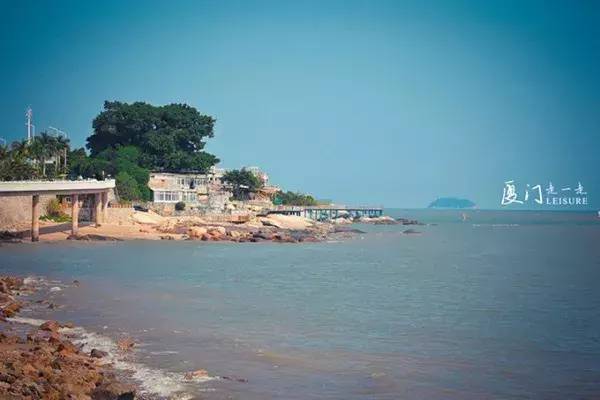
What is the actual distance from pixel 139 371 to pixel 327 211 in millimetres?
115756

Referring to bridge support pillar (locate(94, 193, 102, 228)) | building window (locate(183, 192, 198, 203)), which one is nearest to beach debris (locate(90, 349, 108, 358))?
bridge support pillar (locate(94, 193, 102, 228))

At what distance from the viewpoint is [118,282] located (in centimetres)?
3653

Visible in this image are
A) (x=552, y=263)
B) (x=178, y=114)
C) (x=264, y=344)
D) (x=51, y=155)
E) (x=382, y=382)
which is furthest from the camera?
(x=178, y=114)

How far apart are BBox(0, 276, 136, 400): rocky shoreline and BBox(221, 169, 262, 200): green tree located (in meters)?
85.8

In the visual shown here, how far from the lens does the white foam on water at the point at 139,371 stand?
16172mm

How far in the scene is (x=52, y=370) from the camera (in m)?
16.2

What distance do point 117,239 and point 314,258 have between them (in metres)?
19.7

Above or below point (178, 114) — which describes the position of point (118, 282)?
Answer: below

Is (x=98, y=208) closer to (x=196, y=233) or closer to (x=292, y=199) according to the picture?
(x=196, y=233)

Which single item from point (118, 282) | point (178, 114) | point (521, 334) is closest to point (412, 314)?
point (521, 334)

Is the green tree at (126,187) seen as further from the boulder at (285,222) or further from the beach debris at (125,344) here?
the beach debris at (125,344)

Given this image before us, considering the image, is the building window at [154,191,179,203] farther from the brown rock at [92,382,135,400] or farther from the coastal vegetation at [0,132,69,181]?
the brown rock at [92,382,135,400]

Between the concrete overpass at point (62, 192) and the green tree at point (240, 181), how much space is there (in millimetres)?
33198

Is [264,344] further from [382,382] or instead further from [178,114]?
[178,114]
